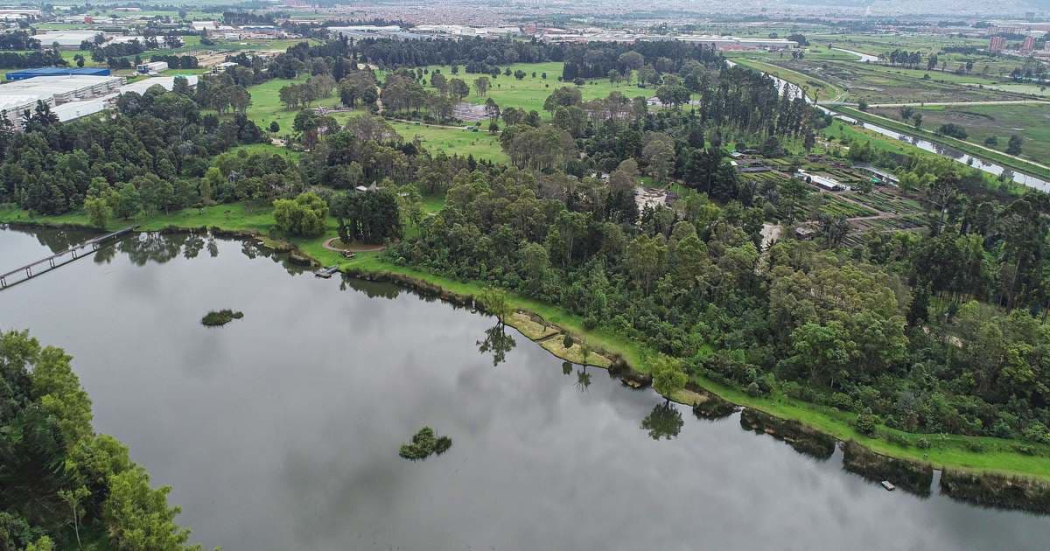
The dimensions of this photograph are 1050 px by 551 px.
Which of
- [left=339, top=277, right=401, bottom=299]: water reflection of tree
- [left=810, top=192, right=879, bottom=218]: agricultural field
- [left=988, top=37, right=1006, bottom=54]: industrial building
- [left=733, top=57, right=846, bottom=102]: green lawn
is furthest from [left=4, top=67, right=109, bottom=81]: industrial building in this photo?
[left=988, top=37, right=1006, bottom=54]: industrial building

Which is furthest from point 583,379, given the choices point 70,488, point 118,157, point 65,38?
point 65,38

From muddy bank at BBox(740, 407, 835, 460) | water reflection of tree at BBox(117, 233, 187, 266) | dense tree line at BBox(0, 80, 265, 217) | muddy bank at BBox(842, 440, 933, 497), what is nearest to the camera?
muddy bank at BBox(842, 440, 933, 497)

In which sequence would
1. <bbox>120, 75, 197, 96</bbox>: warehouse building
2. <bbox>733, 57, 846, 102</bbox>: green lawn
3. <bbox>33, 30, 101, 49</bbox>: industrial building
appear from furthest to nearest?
<bbox>33, 30, 101, 49</bbox>: industrial building < <bbox>733, 57, 846, 102</bbox>: green lawn < <bbox>120, 75, 197, 96</bbox>: warehouse building

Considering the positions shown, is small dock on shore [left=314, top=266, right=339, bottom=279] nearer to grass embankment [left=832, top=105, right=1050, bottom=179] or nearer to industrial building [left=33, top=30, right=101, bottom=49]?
grass embankment [left=832, top=105, right=1050, bottom=179]

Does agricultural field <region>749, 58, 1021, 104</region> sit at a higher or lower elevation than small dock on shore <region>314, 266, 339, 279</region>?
higher

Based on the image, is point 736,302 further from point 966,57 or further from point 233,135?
point 966,57
